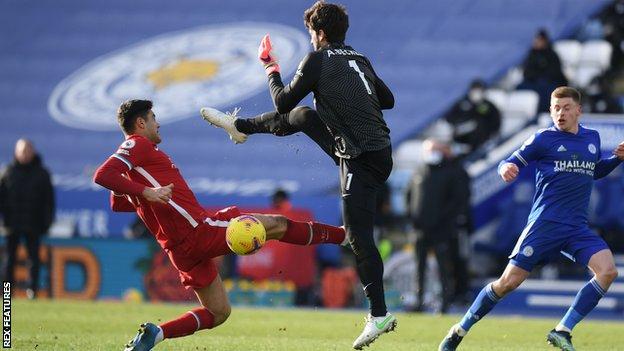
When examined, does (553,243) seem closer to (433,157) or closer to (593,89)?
(433,157)

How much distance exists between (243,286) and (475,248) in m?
3.50

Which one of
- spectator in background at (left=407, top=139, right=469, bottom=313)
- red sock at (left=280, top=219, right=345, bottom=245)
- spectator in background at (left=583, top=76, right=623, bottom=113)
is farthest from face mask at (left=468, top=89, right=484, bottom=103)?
red sock at (left=280, top=219, right=345, bottom=245)

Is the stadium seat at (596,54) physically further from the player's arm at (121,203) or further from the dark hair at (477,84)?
the player's arm at (121,203)

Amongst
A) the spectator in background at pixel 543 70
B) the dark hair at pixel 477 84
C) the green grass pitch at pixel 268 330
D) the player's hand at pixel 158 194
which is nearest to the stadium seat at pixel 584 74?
the spectator in background at pixel 543 70

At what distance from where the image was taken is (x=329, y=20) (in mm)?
9078

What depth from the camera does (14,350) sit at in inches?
373

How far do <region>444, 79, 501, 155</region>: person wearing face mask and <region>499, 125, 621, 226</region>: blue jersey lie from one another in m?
10.1

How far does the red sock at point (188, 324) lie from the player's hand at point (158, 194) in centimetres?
94

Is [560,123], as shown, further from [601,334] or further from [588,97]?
[588,97]

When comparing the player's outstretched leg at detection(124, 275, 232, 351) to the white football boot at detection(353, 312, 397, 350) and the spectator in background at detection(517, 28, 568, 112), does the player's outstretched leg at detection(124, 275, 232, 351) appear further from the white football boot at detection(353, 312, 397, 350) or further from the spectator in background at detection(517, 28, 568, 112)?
the spectator in background at detection(517, 28, 568, 112)

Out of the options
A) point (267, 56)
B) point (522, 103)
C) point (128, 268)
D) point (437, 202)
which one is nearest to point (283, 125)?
point (267, 56)

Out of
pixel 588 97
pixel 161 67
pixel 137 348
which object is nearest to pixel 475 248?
pixel 588 97

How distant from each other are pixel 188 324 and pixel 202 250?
0.54 metres

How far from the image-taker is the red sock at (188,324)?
8859 millimetres
